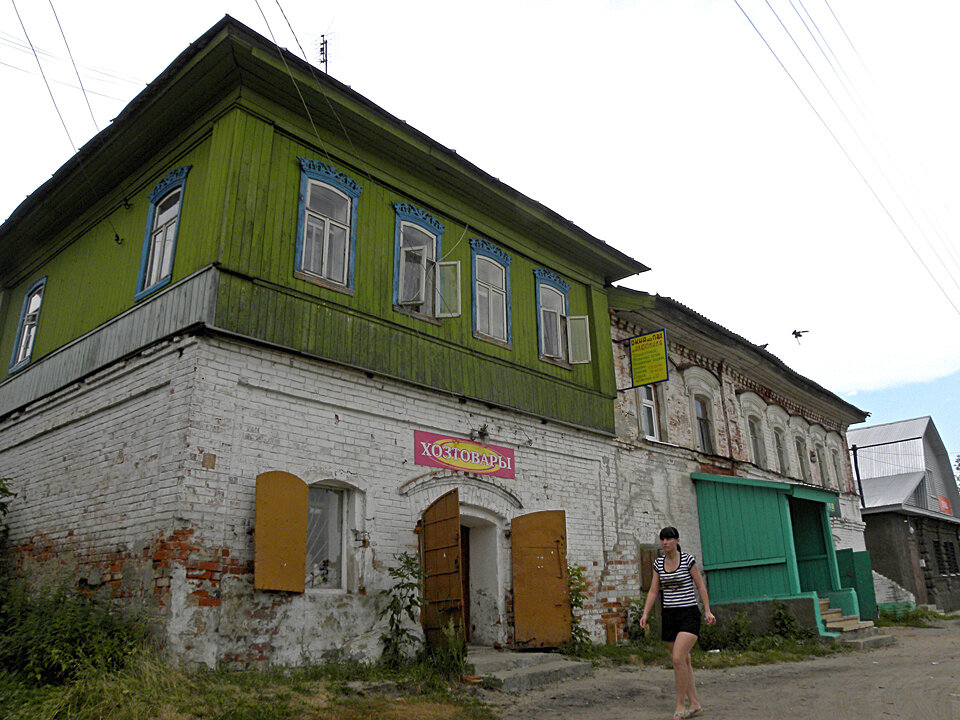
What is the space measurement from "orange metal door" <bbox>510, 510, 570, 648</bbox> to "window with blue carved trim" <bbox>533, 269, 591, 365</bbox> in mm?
3047

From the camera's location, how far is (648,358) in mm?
13703

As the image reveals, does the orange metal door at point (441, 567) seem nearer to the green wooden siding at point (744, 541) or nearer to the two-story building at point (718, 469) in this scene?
the two-story building at point (718, 469)

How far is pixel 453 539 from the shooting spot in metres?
8.73

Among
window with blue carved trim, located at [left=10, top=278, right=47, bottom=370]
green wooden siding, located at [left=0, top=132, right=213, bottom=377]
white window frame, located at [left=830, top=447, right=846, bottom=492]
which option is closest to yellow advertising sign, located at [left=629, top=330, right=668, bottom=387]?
green wooden siding, located at [left=0, top=132, right=213, bottom=377]

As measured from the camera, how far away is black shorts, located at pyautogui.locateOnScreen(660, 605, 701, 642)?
6188 mm

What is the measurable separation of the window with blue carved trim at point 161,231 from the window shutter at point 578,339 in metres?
6.62

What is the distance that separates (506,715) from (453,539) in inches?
90.1

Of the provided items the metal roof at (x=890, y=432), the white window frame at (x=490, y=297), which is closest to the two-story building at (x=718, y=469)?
the white window frame at (x=490, y=297)

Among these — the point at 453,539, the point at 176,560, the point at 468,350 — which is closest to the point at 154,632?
the point at 176,560

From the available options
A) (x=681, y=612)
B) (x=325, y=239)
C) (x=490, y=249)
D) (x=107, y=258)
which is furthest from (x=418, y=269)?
(x=681, y=612)

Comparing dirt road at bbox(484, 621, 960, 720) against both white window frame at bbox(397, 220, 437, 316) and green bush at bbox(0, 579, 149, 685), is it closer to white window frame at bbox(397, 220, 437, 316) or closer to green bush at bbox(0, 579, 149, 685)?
green bush at bbox(0, 579, 149, 685)

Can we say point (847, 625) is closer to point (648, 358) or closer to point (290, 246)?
point (648, 358)

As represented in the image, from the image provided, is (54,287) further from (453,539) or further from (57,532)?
(453,539)

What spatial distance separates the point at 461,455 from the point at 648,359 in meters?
5.04
